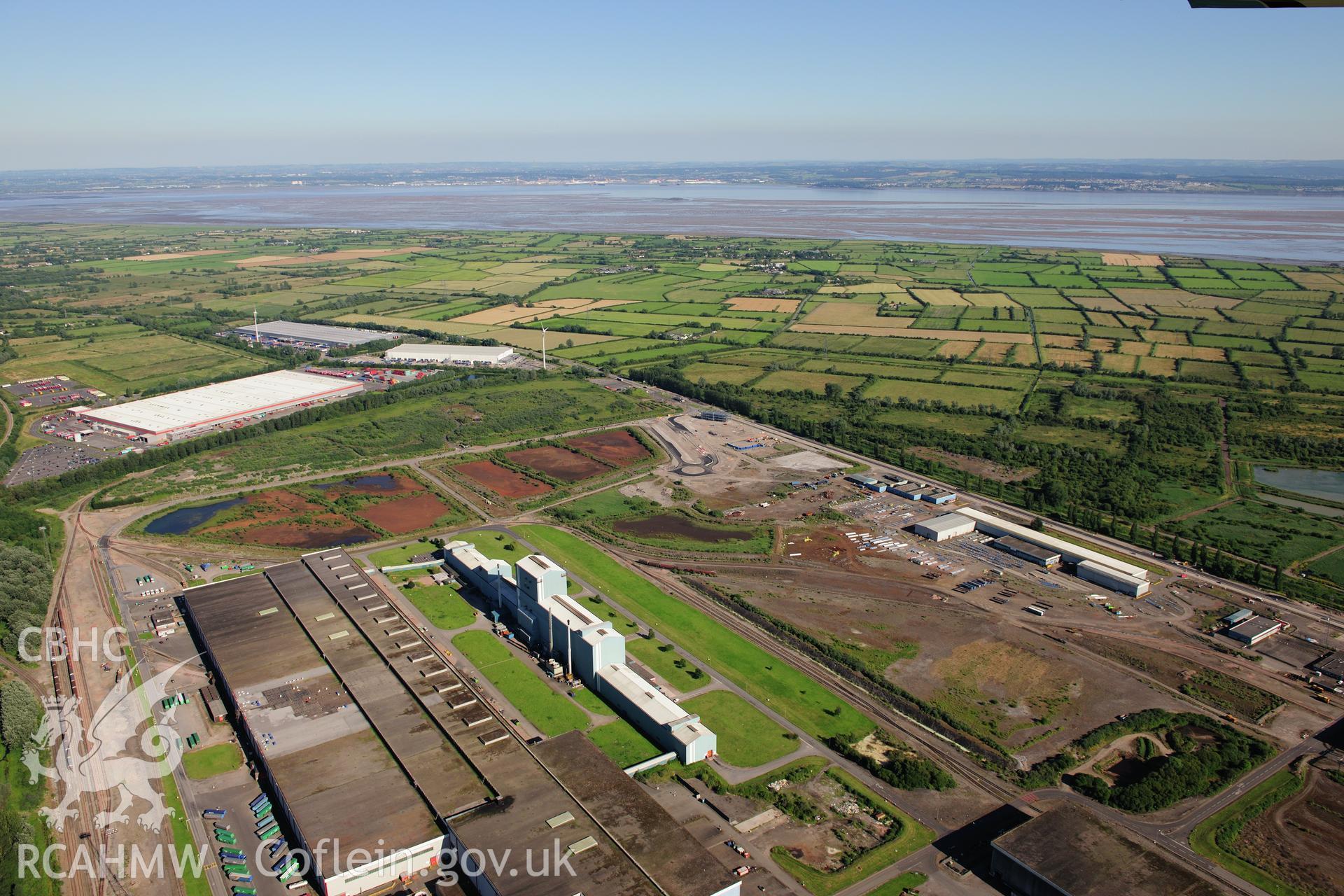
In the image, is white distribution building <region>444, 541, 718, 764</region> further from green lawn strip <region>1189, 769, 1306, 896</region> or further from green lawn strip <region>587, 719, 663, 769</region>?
green lawn strip <region>1189, 769, 1306, 896</region>

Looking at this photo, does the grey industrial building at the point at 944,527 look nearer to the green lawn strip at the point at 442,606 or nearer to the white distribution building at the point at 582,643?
the white distribution building at the point at 582,643

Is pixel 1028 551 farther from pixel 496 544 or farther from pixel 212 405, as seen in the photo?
pixel 212 405

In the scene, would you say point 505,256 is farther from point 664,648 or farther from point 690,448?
point 664,648

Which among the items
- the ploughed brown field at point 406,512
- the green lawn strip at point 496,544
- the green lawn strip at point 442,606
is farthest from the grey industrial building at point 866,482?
the green lawn strip at point 442,606

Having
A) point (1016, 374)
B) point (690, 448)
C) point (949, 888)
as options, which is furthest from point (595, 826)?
point (1016, 374)

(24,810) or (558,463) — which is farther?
(558,463)

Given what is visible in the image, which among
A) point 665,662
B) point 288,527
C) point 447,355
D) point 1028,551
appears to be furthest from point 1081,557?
point 447,355
